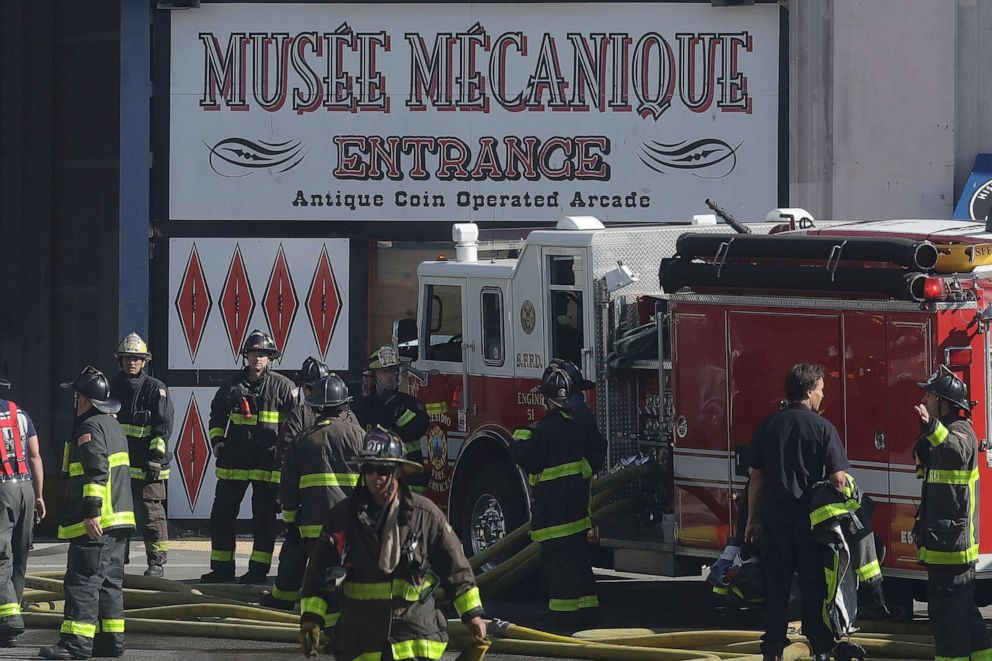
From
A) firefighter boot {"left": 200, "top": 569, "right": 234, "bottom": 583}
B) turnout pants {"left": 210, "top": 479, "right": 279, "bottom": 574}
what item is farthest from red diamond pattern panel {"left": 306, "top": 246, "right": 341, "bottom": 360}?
firefighter boot {"left": 200, "top": 569, "right": 234, "bottom": 583}

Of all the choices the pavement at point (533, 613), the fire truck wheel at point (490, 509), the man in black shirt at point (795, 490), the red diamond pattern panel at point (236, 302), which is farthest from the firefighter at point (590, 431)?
the red diamond pattern panel at point (236, 302)

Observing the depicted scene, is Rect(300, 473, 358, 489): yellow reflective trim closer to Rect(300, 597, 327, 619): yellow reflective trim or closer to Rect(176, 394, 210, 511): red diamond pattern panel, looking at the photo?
Rect(300, 597, 327, 619): yellow reflective trim

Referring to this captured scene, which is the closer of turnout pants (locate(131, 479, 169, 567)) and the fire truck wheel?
the fire truck wheel

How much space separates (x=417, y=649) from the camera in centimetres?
716

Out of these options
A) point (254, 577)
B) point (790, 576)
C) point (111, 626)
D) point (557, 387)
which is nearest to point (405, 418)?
point (254, 577)

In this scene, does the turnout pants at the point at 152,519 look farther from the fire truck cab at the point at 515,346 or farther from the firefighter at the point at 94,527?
the firefighter at the point at 94,527

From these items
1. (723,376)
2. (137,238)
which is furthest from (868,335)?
(137,238)

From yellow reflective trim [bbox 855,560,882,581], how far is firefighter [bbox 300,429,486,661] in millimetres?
3162

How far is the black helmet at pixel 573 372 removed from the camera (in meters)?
11.2

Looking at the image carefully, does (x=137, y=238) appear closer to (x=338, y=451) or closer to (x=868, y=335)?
(x=338, y=451)

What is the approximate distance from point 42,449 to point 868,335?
376 inches

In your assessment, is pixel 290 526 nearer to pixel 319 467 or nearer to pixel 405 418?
pixel 319 467

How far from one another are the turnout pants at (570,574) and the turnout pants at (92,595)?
270 centimetres

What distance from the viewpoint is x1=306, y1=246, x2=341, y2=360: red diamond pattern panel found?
1645cm
